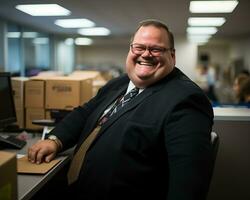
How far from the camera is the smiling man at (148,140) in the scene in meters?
1.14

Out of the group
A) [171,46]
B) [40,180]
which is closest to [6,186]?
[40,180]

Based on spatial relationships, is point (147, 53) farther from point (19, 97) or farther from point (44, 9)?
point (44, 9)

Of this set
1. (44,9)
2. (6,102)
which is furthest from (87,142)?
(44,9)

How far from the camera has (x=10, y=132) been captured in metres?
2.26

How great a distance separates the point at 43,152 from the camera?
4.96ft

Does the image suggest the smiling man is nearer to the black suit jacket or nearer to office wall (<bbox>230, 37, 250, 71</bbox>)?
the black suit jacket

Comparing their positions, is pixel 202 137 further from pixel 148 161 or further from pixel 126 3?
pixel 126 3

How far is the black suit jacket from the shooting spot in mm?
1126

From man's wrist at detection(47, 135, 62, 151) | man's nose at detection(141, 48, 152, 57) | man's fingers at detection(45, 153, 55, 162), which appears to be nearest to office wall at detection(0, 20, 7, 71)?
man's wrist at detection(47, 135, 62, 151)

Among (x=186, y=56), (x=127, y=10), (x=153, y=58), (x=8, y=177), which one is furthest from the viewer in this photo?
(x=186, y=56)

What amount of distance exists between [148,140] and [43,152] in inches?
22.5

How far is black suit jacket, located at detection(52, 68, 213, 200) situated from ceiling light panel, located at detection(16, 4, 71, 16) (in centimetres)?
331

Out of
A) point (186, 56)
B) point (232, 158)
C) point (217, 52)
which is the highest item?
point (217, 52)

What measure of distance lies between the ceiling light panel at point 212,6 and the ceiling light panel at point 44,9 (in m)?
1.88
